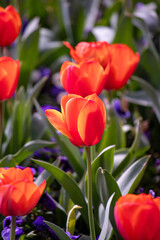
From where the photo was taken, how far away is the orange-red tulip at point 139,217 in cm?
61

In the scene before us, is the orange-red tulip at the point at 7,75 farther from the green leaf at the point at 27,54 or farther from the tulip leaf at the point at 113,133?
the green leaf at the point at 27,54

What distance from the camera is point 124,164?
116 cm

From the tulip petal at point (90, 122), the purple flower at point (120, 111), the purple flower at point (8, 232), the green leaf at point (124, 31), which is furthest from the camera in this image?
the green leaf at point (124, 31)

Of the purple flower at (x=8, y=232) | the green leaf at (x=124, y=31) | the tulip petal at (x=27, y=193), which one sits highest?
the tulip petal at (x=27, y=193)

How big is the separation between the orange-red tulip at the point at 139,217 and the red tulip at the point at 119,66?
493mm

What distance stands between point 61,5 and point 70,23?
0.12 metres

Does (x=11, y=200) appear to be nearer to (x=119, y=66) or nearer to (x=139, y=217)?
(x=139, y=217)

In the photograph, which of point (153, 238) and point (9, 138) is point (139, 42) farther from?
point (153, 238)

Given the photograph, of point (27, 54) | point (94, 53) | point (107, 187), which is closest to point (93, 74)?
point (94, 53)

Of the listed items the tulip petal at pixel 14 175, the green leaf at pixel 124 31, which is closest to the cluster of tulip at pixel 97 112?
the tulip petal at pixel 14 175

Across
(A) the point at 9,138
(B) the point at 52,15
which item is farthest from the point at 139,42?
(A) the point at 9,138

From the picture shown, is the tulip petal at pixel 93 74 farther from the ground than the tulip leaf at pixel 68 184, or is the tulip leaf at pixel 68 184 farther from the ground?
the tulip petal at pixel 93 74

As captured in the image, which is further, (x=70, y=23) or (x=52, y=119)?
(x=70, y=23)

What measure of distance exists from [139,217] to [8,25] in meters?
0.74
